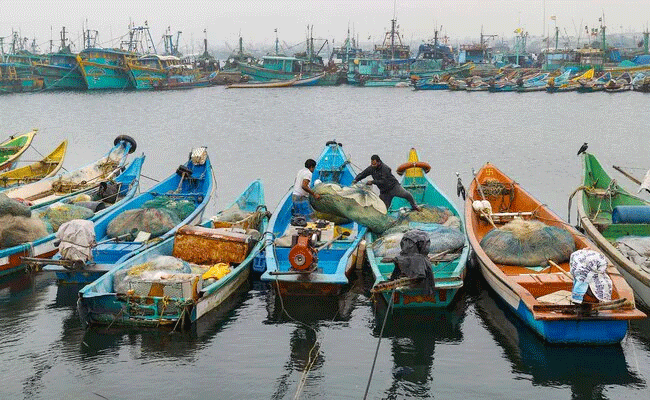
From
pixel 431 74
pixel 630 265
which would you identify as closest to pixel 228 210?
pixel 630 265

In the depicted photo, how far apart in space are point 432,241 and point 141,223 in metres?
5.54

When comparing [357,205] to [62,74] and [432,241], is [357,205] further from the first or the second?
[62,74]

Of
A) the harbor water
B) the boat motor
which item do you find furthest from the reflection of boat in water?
the boat motor

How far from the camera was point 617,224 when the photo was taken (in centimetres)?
1312

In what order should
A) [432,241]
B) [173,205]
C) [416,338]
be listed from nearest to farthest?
[416,338] < [432,241] < [173,205]

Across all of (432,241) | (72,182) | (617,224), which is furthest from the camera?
(72,182)

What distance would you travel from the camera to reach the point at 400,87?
277 feet

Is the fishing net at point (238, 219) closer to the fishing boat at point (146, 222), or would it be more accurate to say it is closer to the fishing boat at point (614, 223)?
the fishing boat at point (146, 222)

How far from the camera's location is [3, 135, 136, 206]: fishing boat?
56.6 feet

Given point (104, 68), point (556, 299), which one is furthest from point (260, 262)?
point (104, 68)

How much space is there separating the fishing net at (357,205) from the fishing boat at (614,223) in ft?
12.4

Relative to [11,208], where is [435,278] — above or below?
below

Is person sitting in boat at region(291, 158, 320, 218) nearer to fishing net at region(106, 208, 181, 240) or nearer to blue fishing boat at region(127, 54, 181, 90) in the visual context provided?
fishing net at region(106, 208, 181, 240)

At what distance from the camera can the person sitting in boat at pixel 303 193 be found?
14.1 metres
